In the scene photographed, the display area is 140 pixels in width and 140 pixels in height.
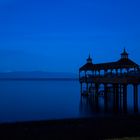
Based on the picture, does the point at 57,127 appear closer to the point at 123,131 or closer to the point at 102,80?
the point at 123,131

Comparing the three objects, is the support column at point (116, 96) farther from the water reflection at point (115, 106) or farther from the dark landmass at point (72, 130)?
the dark landmass at point (72, 130)

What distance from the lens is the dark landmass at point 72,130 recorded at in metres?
17.5

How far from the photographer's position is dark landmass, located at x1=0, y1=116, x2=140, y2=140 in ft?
57.4

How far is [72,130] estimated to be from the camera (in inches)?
742

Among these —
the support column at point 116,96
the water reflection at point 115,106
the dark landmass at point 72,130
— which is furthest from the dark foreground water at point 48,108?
the dark landmass at point 72,130

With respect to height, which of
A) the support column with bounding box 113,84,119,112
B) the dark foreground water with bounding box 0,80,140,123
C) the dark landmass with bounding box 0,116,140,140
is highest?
the support column with bounding box 113,84,119,112

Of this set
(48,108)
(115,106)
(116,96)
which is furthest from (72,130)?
(48,108)

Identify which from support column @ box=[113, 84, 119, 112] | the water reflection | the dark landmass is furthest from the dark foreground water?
the dark landmass

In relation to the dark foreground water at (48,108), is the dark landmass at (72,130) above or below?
above

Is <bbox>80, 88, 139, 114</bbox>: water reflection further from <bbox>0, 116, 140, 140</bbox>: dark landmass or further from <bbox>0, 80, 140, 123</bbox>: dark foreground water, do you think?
<bbox>0, 116, 140, 140</bbox>: dark landmass

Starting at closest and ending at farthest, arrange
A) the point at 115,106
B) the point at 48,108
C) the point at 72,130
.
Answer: the point at 72,130 → the point at 115,106 → the point at 48,108

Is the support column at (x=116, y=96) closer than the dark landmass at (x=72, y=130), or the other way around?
the dark landmass at (x=72, y=130)

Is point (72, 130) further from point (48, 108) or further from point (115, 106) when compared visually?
point (48, 108)

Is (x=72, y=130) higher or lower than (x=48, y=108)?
higher
